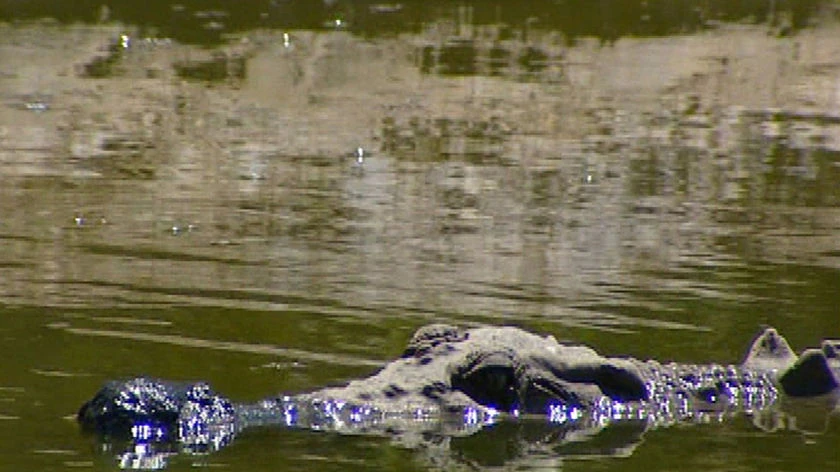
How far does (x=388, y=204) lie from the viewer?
41.1 feet

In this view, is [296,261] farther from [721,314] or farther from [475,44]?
[475,44]

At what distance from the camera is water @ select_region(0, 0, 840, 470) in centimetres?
809

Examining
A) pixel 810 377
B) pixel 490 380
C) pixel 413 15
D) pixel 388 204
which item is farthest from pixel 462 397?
pixel 413 15

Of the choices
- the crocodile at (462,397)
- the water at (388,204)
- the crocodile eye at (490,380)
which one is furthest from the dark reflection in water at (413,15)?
A: the crocodile eye at (490,380)

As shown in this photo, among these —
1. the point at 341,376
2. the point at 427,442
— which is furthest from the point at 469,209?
the point at 427,442

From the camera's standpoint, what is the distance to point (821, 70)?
2003cm

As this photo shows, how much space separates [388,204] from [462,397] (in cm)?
504

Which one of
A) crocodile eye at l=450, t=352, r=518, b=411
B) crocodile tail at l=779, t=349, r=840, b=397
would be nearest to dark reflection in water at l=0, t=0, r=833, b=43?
crocodile tail at l=779, t=349, r=840, b=397

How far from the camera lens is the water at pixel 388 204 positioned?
8.09m

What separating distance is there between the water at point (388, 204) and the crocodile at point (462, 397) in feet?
0.40

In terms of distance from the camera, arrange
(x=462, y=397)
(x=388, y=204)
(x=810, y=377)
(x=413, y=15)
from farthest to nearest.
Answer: (x=413, y=15) < (x=388, y=204) < (x=810, y=377) < (x=462, y=397)

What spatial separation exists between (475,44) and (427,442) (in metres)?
13.7

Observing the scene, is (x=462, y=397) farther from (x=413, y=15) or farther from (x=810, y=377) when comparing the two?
(x=413, y=15)

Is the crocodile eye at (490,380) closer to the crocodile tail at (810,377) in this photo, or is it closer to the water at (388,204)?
the water at (388,204)
